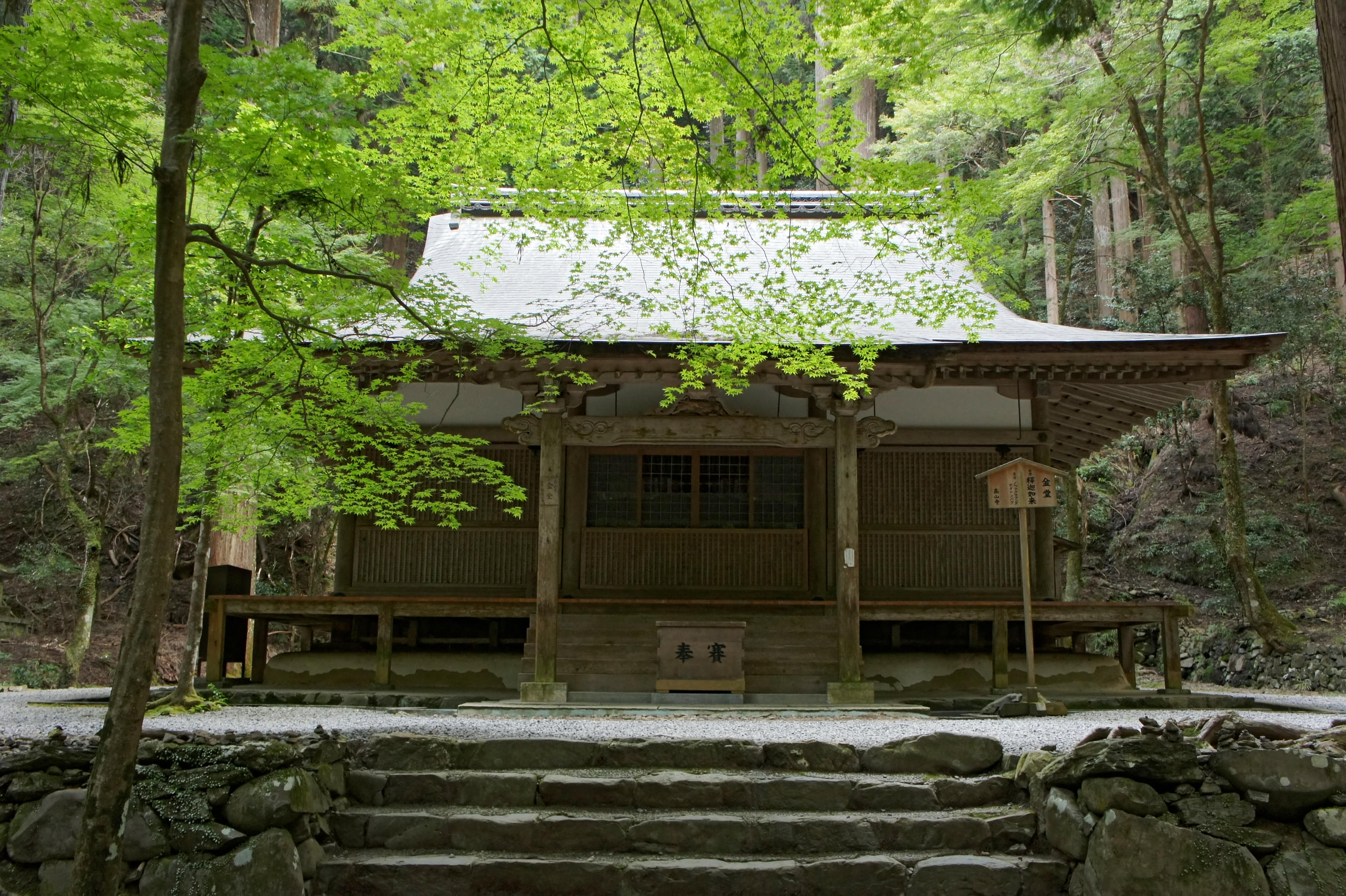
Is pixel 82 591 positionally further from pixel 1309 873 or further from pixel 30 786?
pixel 1309 873

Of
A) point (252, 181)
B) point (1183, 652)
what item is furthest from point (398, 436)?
point (1183, 652)

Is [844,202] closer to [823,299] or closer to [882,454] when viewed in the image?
[823,299]

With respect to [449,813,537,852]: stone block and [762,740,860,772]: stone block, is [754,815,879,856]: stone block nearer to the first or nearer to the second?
[762,740,860,772]: stone block

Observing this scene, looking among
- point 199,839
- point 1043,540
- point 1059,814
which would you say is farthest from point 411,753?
point 1043,540

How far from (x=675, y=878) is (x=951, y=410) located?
25.5ft

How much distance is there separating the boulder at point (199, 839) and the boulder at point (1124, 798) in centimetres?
428

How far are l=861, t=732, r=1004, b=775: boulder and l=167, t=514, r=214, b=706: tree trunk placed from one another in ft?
18.3

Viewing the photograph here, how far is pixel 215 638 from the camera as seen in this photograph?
10023 mm

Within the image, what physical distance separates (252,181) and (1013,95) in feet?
42.9

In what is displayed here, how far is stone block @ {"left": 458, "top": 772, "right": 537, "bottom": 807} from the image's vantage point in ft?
17.6

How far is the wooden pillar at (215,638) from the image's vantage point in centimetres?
998

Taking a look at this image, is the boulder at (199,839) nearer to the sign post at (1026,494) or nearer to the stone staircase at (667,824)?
the stone staircase at (667,824)

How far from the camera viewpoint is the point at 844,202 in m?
6.82

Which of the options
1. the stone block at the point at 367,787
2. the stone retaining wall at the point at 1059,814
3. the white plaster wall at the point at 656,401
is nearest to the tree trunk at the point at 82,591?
the white plaster wall at the point at 656,401
